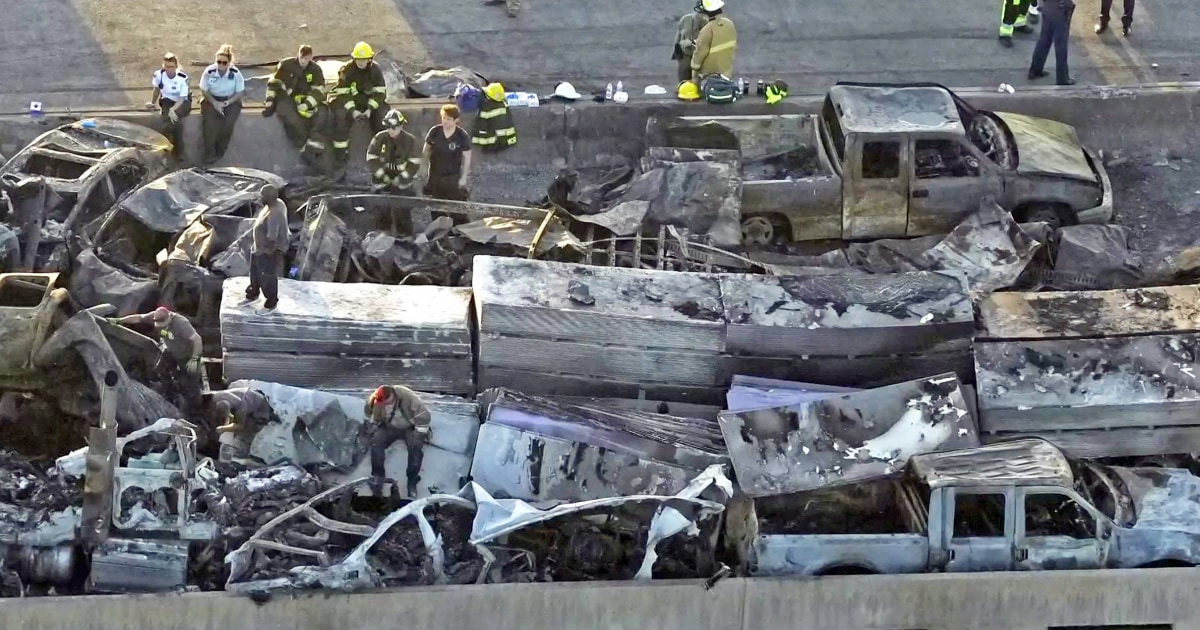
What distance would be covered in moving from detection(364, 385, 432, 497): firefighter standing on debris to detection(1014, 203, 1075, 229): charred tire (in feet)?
21.5

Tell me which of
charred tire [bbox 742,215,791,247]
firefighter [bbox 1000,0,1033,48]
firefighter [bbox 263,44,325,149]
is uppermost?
firefighter [bbox 1000,0,1033,48]

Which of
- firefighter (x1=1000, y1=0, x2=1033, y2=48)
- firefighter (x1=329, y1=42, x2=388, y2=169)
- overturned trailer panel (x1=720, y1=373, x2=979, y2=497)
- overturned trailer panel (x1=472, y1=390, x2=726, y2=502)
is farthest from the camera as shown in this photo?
firefighter (x1=1000, y1=0, x2=1033, y2=48)

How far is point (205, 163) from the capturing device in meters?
15.7

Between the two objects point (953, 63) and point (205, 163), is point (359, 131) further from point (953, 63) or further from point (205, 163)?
point (953, 63)

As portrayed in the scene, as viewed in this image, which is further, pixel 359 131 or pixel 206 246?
pixel 359 131

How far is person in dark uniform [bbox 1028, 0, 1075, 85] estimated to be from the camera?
17094 millimetres

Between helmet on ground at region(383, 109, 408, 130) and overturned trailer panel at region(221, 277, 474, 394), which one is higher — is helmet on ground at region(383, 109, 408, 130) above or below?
above

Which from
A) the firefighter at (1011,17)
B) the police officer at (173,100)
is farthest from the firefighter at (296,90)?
the firefighter at (1011,17)

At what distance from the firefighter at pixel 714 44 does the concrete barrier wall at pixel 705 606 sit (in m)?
7.62

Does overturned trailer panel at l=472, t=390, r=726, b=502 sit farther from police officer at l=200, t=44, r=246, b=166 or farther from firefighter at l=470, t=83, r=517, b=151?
police officer at l=200, t=44, r=246, b=166

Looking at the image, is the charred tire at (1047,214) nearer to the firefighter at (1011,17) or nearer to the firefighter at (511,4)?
the firefighter at (1011,17)

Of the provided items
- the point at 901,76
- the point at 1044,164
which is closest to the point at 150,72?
the point at 901,76

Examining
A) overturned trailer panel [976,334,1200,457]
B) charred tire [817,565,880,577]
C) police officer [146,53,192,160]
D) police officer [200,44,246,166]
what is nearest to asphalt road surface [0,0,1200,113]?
police officer [146,53,192,160]

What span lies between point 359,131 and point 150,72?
2.94m
